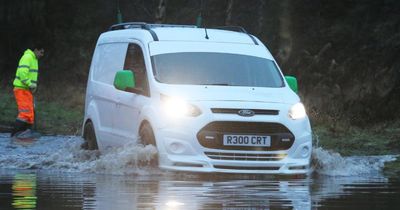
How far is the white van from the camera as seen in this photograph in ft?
39.5

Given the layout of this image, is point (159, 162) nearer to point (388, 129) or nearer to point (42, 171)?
point (42, 171)

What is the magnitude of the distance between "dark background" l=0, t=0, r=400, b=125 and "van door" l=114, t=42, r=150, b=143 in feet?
28.1

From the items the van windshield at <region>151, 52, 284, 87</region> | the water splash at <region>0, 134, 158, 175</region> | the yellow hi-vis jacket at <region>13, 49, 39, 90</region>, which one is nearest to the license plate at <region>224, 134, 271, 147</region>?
the water splash at <region>0, 134, 158, 175</region>

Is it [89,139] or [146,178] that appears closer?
[146,178]

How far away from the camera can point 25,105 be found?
20562 millimetres

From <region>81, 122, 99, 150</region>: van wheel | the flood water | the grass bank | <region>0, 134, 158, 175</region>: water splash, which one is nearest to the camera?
the flood water

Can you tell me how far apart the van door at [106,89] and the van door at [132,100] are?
21 centimetres

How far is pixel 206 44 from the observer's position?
13938mm

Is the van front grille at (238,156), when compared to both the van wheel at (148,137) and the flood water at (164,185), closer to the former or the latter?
the flood water at (164,185)

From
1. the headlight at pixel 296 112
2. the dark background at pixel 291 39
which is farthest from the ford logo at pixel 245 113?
the dark background at pixel 291 39

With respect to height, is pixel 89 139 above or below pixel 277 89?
below

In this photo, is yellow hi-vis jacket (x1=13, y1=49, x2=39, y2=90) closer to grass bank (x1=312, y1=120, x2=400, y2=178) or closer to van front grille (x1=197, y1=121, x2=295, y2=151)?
grass bank (x1=312, y1=120, x2=400, y2=178)

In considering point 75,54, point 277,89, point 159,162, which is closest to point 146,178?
point 159,162

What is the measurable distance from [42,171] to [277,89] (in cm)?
297
